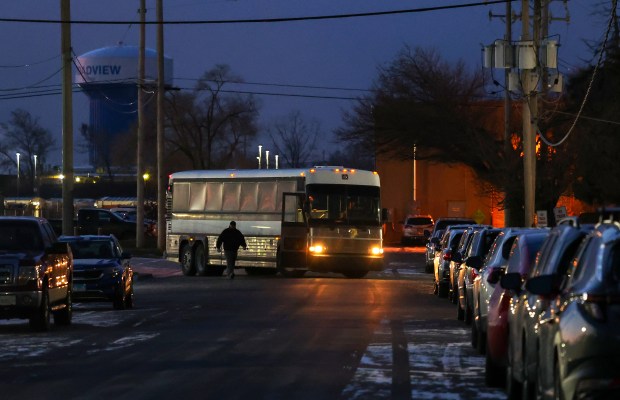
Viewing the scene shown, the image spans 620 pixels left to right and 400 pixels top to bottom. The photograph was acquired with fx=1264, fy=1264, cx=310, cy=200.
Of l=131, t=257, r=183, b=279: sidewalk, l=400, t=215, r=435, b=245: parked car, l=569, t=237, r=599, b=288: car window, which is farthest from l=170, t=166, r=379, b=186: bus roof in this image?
l=400, t=215, r=435, b=245: parked car

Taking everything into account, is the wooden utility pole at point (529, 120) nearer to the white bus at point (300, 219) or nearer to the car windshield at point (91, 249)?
the white bus at point (300, 219)

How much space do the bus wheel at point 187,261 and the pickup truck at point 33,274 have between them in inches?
800

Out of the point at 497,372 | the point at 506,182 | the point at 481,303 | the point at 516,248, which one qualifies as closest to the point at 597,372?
the point at 497,372

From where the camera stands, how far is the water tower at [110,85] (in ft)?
410

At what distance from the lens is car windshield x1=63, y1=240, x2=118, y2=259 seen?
2728 centimetres

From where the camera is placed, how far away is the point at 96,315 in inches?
960

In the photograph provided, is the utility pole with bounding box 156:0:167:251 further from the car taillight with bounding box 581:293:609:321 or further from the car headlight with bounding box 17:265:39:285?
the car taillight with bounding box 581:293:609:321

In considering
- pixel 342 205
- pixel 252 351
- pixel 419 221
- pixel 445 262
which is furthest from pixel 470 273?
pixel 419 221

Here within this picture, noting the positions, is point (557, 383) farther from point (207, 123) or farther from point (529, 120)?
point (207, 123)

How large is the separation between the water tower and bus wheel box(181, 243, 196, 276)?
221ft

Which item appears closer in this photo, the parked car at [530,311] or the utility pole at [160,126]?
the parked car at [530,311]

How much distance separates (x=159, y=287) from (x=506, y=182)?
20.0 m

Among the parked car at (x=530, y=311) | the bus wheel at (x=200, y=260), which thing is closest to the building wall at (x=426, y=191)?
the bus wheel at (x=200, y=260)

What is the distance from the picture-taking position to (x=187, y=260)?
43.0 meters
